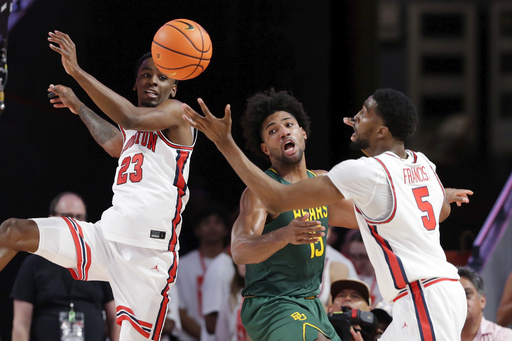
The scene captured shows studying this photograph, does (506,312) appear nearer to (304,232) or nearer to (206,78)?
(304,232)

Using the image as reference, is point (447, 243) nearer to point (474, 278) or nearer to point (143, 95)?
point (474, 278)

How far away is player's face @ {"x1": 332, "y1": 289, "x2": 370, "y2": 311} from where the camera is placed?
18.5ft

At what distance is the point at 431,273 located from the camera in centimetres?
382

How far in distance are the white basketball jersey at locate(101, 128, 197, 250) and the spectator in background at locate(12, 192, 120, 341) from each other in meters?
1.64

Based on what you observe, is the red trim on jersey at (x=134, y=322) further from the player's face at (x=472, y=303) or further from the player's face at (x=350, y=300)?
the player's face at (x=472, y=303)

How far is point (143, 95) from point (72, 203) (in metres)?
1.70

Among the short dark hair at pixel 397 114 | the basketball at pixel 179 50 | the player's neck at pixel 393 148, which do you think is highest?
the basketball at pixel 179 50

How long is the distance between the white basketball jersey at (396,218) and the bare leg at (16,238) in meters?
1.96

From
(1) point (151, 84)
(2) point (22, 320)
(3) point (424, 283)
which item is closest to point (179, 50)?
(1) point (151, 84)

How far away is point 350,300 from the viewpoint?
5.66 metres

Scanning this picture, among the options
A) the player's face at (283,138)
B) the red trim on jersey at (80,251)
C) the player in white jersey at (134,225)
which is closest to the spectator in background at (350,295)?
the player's face at (283,138)

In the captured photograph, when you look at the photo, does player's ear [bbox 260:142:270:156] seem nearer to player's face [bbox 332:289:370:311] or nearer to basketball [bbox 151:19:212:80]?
basketball [bbox 151:19:212:80]

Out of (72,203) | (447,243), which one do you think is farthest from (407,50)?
(72,203)

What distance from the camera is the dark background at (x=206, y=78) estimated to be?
7773 mm
